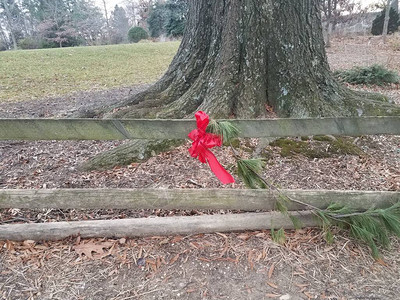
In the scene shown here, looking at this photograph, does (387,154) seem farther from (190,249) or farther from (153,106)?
(153,106)

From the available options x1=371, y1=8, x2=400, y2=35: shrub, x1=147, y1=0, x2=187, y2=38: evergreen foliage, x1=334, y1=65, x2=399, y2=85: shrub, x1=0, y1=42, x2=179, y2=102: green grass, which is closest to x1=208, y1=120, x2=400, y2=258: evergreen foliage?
x1=334, y1=65, x2=399, y2=85: shrub

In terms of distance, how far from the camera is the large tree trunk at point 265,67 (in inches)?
149

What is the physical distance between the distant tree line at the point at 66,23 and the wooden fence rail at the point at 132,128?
85.5 feet

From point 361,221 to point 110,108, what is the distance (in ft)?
14.2

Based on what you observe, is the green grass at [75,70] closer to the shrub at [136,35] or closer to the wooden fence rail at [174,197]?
the wooden fence rail at [174,197]

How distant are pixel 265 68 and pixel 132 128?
2382 mm

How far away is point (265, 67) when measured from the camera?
3.92m


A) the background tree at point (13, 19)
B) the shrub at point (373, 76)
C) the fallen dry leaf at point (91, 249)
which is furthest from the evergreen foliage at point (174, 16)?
the fallen dry leaf at point (91, 249)

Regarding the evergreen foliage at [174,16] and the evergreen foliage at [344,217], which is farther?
the evergreen foliage at [174,16]

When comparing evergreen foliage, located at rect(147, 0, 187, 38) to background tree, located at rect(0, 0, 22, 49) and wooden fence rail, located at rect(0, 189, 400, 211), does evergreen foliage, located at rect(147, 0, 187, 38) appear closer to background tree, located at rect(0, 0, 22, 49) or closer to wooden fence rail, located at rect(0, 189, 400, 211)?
background tree, located at rect(0, 0, 22, 49)

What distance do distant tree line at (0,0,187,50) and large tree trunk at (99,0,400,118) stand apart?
23949 mm

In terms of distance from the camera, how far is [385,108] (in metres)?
4.22

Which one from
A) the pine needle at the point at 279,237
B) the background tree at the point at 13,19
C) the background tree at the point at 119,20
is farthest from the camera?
the background tree at the point at 119,20

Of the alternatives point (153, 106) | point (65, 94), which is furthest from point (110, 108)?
point (65, 94)
